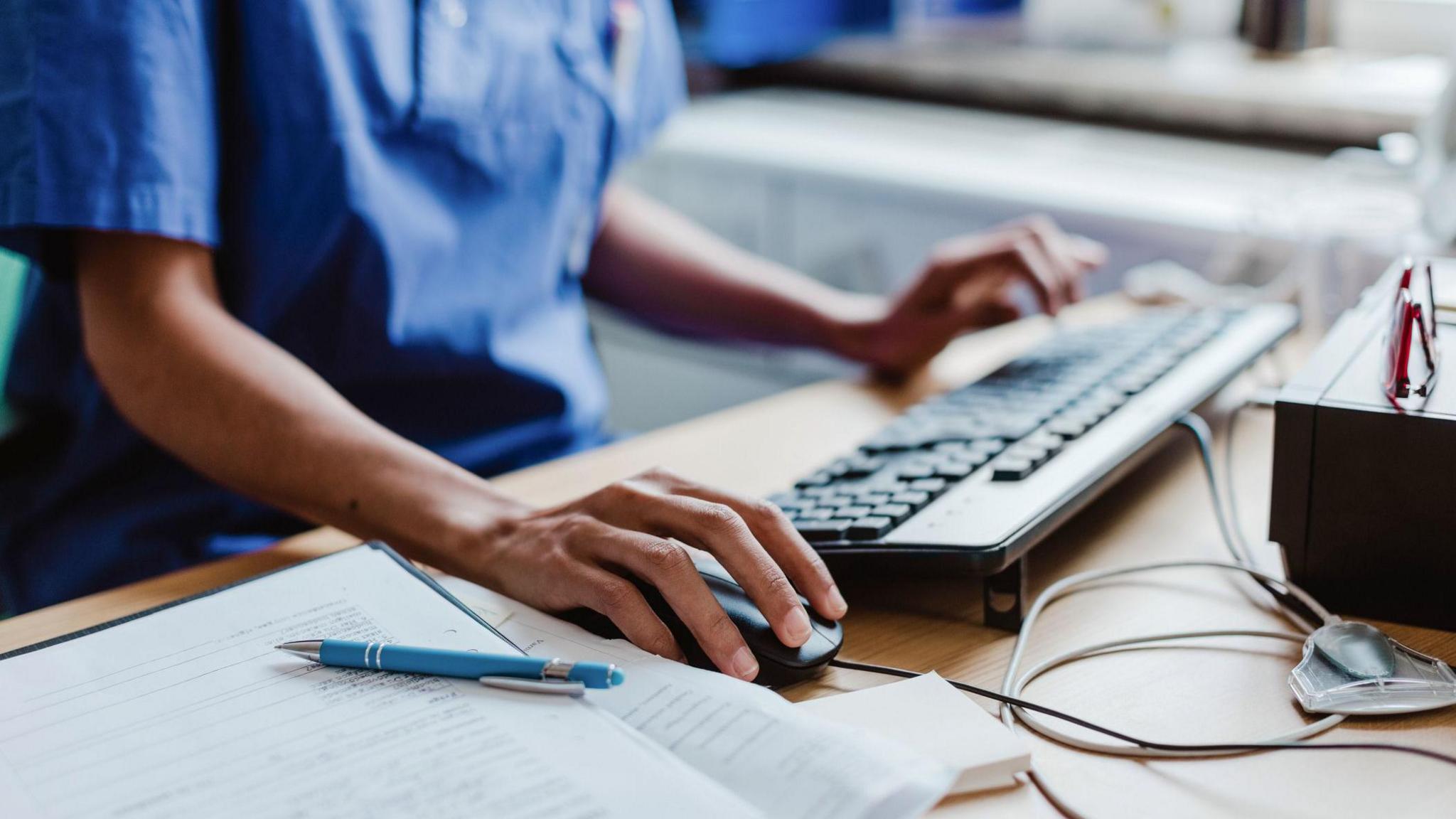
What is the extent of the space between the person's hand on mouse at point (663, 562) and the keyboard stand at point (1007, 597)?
0.27 ft

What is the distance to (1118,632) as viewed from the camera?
0.60 metres

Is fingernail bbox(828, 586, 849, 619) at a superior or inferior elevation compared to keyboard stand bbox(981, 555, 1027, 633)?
superior

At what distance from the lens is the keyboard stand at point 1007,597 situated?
1.98 ft

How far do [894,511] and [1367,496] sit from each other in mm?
208

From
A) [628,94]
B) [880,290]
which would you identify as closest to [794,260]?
[880,290]

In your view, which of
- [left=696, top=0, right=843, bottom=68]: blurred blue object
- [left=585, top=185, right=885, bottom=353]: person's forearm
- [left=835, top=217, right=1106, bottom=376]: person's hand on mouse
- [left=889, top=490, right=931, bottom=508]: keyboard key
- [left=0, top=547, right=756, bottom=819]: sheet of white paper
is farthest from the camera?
[left=696, top=0, right=843, bottom=68]: blurred blue object

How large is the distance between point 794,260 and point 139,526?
95 centimetres

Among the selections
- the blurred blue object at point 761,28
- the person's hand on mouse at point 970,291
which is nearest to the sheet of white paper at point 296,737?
the person's hand on mouse at point 970,291

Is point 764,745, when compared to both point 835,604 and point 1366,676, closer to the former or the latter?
point 835,604

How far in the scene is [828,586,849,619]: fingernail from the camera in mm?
560

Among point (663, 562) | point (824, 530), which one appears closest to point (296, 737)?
point (663, 562)

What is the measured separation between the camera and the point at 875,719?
20.0 inches

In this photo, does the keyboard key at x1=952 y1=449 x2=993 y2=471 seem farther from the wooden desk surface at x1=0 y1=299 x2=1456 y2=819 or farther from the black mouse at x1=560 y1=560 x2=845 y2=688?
the black mouse at x1=560 y1=560 x2=845 y2=688

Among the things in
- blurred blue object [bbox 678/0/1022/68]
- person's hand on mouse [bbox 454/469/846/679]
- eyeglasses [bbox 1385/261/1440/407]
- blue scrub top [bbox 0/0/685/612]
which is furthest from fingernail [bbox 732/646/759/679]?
blurred blue object [bbox 678/0/1022/68]
